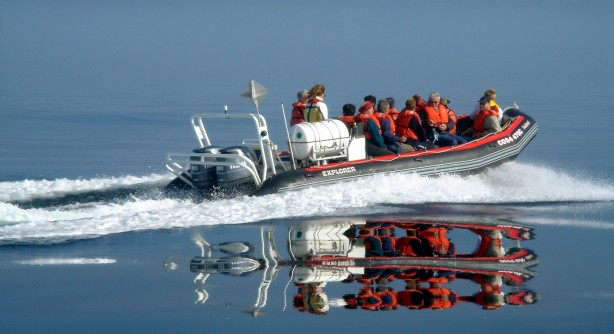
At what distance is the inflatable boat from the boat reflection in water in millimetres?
1690

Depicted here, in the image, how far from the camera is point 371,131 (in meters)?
15.6

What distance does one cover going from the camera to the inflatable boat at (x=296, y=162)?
1448 cm

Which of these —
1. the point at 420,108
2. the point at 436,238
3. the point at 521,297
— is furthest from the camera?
the point at 420,108

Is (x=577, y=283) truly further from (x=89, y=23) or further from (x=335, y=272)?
(x=89, y=23)

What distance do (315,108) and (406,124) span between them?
60.9 inches

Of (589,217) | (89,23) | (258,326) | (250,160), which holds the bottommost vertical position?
(258,326)

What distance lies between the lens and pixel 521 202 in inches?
596

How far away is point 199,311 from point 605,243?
526 cm

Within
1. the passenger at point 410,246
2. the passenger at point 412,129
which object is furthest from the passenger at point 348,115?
the passenger at point 410,246

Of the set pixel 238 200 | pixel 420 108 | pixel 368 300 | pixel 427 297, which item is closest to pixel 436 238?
pixel 427 297

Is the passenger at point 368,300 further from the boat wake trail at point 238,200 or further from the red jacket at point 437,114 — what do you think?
the red jacket at point 437,114

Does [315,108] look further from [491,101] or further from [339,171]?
[491,101]

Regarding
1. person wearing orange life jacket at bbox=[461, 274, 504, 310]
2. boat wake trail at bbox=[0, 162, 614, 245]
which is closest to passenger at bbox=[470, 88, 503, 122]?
boat wake trail at bbox=[0, 162, 614, 245]

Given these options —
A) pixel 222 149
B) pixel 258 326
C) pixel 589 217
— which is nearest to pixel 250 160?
pixel 222 149
